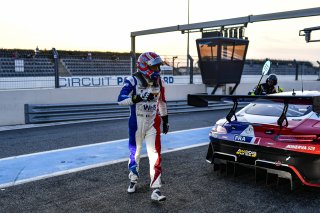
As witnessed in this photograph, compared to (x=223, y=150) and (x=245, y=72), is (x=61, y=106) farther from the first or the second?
(x=245, y=72)

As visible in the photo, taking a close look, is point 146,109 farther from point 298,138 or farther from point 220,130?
point 298,138

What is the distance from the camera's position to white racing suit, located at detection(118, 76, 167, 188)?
4.31 metres

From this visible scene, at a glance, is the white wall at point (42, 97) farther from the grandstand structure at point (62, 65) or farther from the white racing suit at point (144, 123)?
the white racing suit at point (144, 123)

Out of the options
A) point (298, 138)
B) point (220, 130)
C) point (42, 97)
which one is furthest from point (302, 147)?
point (42, 97)

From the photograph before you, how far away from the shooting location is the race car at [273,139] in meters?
4.09

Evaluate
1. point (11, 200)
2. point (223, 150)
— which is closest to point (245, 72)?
point (223, 150)

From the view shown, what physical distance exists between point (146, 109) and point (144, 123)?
18 cm

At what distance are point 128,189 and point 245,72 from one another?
17.3 m

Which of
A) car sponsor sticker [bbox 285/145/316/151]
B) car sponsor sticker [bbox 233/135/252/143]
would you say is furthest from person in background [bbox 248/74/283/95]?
car sponsor sticker [bbox 285/145/316/151]

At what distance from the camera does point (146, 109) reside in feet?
14.4

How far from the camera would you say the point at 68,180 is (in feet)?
16.4

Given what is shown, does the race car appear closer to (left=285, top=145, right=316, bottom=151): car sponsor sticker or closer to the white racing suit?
(left=285, top=145, right=316, bottom=151): car sponsor sticker

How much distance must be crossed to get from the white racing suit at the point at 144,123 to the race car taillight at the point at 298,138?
1498mm

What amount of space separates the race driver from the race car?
0.67m
